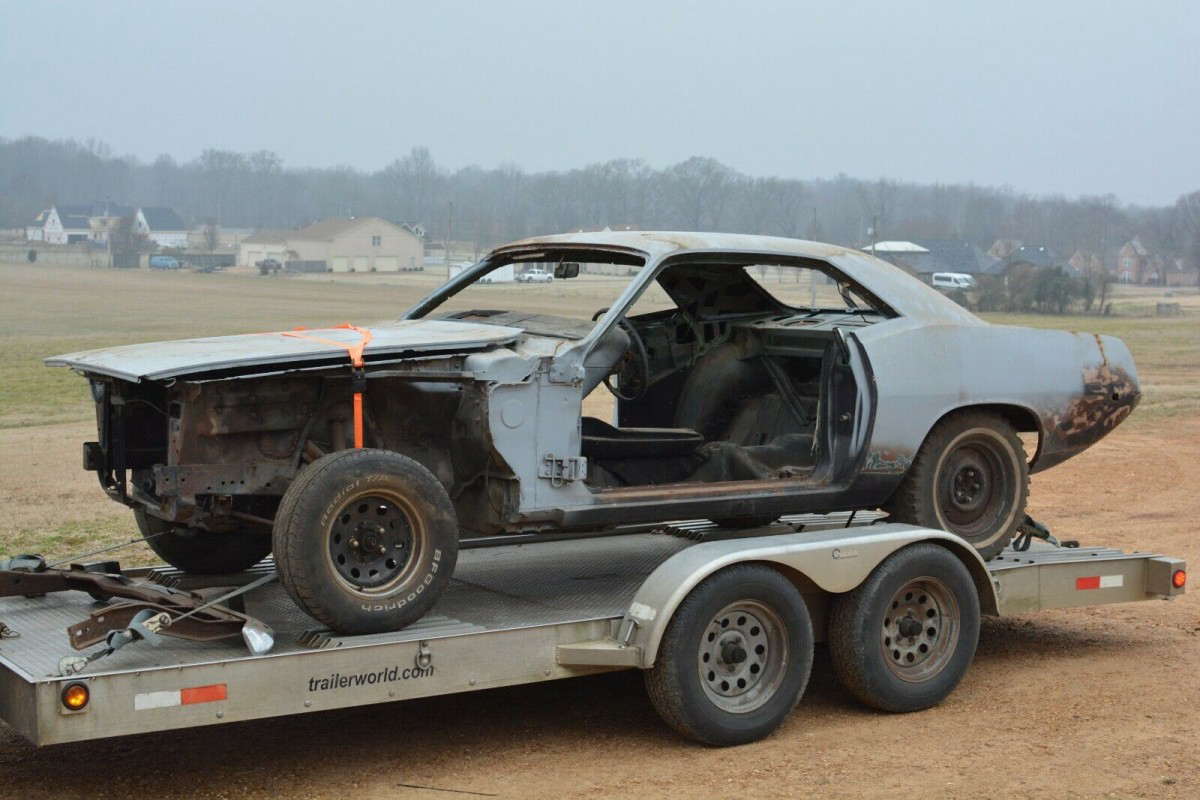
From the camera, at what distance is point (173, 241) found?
99312mm

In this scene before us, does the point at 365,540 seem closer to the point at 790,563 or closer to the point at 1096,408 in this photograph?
the point at 790,563

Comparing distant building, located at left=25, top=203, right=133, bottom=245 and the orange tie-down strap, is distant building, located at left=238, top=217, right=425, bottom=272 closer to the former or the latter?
distant building, located at left=25, top=203, right=133, bottom=245

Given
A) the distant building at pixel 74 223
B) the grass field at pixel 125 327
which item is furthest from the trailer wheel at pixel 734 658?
the distant building at pixel 74 223

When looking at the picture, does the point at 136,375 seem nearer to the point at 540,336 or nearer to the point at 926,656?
the point at 540,336

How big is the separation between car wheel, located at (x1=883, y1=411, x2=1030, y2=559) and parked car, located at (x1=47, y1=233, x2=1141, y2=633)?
0.01 m

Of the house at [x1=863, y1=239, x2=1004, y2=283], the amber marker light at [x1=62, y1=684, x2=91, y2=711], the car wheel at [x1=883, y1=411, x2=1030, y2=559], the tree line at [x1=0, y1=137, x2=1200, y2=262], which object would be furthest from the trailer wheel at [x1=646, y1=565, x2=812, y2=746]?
the house at [x1=863, y1=239, x2=1004, y2=283]

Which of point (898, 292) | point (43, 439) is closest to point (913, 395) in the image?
point (898, 292)

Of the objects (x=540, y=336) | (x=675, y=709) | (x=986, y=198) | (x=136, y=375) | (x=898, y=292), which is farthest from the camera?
(x=986, y=198)

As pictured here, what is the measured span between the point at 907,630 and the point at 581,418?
1.76 metres

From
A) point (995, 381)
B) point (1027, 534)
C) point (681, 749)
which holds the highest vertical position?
point (995, 381)

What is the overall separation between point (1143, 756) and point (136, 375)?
4.24 meters

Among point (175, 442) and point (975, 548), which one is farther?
point (975, 548)

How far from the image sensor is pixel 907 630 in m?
6.84

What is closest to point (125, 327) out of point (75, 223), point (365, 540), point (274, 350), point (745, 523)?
point (745, 523)
